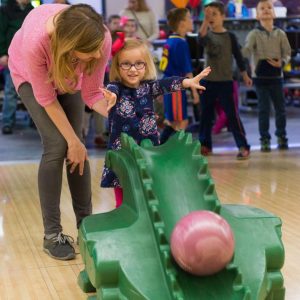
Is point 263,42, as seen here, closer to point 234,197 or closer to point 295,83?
point 234,197

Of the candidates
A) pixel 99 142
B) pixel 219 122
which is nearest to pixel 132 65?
pixel 99 142

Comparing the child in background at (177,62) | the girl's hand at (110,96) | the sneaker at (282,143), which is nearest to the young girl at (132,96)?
the girl's hand at (110,96)

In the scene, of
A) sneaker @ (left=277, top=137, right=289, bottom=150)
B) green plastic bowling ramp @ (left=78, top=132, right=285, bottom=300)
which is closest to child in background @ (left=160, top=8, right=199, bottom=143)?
sneaker @ (left=277, top=137, right=289, bottom=150)

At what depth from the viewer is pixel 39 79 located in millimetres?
3008

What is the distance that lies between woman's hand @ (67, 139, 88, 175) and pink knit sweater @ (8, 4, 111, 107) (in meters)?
0.22

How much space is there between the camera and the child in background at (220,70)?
6035 mm

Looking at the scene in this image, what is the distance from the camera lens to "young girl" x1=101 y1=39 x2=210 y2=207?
3352 millimetres

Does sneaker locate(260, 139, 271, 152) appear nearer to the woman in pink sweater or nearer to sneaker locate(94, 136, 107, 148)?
sneaker locate(94, 136, 107, 148)

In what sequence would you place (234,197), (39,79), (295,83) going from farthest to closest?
(295,83) < (234,197) < (39,79)

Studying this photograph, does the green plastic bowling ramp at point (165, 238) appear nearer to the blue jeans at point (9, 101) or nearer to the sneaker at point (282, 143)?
the sneaker at point (282, 143)

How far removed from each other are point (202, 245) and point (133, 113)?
130 cm

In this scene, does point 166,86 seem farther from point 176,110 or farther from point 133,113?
point 176,110

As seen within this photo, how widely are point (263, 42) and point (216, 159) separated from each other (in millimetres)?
1187

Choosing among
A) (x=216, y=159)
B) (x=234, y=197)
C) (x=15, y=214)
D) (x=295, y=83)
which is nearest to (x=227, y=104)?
(x=216, y=159)
